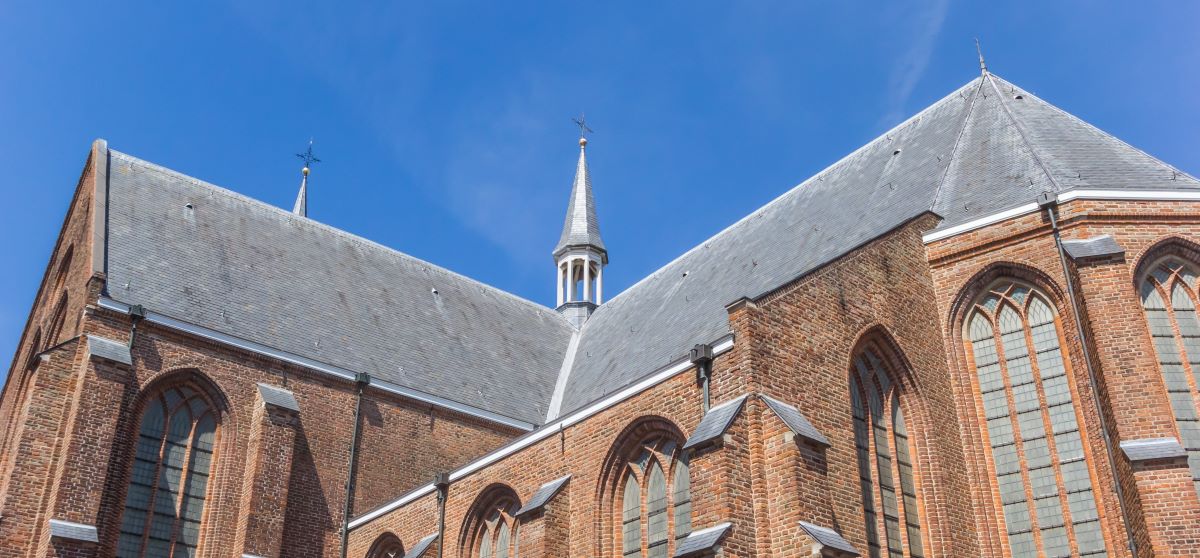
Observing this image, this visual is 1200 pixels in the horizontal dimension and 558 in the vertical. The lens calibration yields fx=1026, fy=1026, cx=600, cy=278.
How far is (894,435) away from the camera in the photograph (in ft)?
50.4

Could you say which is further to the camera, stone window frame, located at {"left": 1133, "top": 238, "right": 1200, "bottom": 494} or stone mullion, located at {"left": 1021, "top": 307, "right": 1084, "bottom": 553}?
stone mullion, located at {"left": 1021, "top": 307, "right": 1084, "bottom": 553}

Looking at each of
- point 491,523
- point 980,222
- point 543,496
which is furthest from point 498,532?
point 980,222

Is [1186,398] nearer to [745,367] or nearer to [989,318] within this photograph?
[989,318]

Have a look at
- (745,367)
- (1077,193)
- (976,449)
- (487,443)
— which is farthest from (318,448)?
(1077,193)

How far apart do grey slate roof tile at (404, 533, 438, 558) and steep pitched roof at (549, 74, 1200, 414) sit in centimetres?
372

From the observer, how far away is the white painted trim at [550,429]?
15023 mm

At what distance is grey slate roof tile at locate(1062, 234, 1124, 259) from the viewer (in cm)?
1520

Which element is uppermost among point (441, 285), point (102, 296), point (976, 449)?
point (441, 285)

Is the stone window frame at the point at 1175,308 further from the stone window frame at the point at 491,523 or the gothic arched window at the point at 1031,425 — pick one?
the stone window frame at the point at 491,523

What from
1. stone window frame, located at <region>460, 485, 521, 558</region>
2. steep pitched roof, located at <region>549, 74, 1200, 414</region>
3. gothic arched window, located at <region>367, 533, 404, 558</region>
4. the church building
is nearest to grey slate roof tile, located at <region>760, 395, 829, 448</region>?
the church building

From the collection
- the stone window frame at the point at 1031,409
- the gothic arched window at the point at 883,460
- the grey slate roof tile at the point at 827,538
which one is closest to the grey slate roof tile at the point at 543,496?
the gothic arched window at the point at 883,460

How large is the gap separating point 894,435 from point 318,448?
11.6m

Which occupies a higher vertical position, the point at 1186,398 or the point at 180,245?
the point at 180,245

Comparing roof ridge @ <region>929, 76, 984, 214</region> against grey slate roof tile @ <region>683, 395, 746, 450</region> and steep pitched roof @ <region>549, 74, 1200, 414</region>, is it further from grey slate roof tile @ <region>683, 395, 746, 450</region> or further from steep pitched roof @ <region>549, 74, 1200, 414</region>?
grey slate roof tile @ <region>683, 395, 746, 450</region>
